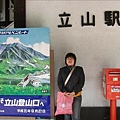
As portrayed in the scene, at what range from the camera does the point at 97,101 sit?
15.8 ft

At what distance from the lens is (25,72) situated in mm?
4277

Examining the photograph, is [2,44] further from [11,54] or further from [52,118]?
[52,118]

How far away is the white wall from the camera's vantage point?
4.80 m

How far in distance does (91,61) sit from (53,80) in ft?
2.72

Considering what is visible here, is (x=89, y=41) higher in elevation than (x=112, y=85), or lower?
higher

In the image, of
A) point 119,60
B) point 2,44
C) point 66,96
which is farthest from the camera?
point 119,60

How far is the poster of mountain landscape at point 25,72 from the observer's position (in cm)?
421

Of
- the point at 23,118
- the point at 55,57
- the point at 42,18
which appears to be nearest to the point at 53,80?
the point at 55,57

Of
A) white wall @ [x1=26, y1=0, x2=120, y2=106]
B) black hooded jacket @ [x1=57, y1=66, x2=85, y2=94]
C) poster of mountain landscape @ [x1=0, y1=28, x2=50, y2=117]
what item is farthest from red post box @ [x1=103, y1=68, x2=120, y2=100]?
poster of mountain landscape @ [x1=0, y1=28, x2=50, y2=117]

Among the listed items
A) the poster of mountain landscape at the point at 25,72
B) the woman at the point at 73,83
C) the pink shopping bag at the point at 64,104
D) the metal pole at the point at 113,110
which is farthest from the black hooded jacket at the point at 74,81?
Answer: the metal pole at the point at 113,110

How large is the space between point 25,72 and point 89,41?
1.37 m

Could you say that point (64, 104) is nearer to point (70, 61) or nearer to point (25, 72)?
point (70, 61)

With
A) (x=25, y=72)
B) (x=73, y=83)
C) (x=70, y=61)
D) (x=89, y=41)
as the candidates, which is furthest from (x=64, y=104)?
(x=89, y=41)

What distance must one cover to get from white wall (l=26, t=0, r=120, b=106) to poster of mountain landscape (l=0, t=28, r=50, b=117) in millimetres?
683
